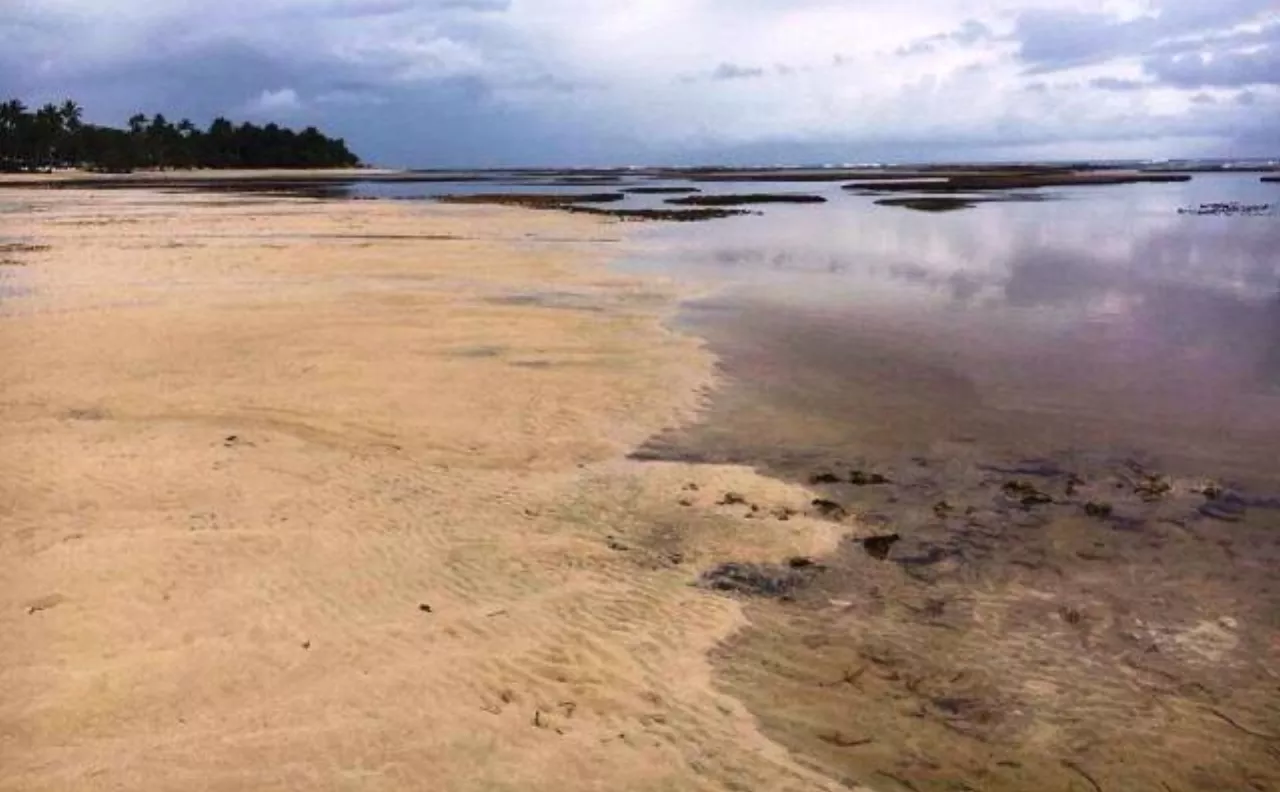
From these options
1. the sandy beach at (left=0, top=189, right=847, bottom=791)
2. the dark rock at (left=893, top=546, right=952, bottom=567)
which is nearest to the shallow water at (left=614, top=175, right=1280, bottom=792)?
the dark rock at (left=893, top=546, right=952, bottom=567)

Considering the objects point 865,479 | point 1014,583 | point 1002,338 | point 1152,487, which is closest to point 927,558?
point 1014,583

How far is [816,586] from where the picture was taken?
8.87m

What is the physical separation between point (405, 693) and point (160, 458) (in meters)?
6.15

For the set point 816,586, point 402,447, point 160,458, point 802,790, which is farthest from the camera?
point 402,447

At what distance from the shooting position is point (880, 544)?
32.1 feet

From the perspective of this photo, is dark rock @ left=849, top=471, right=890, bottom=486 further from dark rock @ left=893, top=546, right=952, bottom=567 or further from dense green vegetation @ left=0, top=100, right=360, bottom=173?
dense green vegetation @ left=0, top=100, right=360, bottom=173

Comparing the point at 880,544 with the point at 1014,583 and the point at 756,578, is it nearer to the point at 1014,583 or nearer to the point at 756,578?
the point at 1014,583

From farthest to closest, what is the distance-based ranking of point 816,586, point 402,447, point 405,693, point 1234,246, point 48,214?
1. point 48,214
2. point 1234,246
3. point 402,447
4. point 816,586
5. point 405,693

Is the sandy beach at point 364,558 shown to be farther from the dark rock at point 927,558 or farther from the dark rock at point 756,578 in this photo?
the dark rock at point 927,558

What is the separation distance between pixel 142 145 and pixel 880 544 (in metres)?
169

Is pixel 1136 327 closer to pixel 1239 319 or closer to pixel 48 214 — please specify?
pixel 1239 319

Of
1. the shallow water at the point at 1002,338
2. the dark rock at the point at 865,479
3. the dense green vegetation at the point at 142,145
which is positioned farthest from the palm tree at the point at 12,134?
the dark rock at the point at 865,479

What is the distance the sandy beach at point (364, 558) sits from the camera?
6.20 meters

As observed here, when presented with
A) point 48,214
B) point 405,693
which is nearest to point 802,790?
point 405,693
